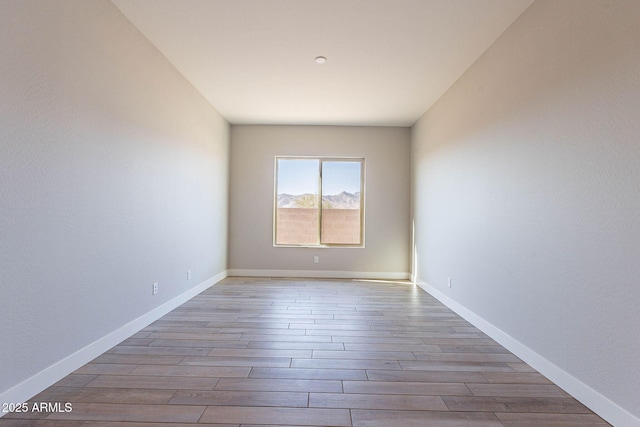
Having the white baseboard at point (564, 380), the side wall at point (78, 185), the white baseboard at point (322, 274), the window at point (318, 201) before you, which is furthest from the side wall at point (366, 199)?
the white baseboard at point (564, 380)

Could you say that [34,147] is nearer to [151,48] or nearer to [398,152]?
[151,48]

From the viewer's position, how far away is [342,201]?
18.5 feet

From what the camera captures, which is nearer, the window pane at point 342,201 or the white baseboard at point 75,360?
the white baseboard at point 75,360

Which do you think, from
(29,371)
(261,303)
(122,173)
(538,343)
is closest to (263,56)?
(122,173)

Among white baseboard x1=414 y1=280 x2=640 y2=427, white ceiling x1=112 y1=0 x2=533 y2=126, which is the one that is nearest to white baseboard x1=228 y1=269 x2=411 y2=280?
white baseboard x1=414 y1=280 x2=640 y2=427

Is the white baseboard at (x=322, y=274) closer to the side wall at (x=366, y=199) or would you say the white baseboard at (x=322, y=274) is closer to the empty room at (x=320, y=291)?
the side wall at (x=366, y=199)

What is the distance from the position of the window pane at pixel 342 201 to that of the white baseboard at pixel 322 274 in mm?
541

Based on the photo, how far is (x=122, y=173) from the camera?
2529 millimetres

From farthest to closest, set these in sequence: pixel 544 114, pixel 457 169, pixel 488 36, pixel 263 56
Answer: pixel 457 169, pixel 263 56, pixel 488 36, pixel 544 114

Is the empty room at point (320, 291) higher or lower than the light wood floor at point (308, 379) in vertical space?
higher

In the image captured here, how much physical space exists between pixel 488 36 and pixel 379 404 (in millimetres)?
2900

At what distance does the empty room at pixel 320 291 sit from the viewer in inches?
64.6

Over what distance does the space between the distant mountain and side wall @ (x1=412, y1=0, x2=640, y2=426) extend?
249cm

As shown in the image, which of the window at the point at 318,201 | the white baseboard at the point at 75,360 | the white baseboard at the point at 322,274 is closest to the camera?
the white baseboard at the point at 75,360
